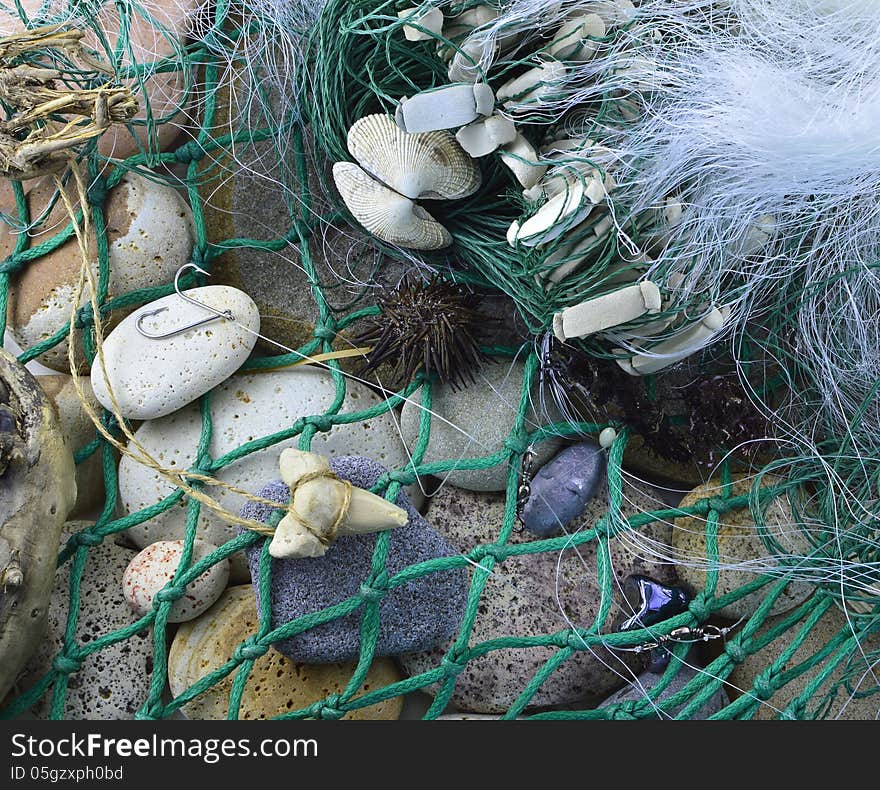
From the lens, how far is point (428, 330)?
1.44 metres

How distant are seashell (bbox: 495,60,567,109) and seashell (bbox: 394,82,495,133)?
39 mm

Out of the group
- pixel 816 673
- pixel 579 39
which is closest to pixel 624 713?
pixel 816 673

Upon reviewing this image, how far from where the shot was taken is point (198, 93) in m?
1.69

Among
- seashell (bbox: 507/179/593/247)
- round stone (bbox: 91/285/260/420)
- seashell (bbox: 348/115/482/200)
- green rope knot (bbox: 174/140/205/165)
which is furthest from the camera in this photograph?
green rope knot (bbox: 174/140/205/165)

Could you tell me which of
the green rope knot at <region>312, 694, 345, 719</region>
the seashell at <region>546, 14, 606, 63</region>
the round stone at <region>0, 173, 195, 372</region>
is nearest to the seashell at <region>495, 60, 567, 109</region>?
the seashell at <region>546, 14, 606, 63</region>

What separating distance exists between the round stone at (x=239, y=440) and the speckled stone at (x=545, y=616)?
9.0 inches

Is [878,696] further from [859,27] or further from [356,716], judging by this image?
[859,27]

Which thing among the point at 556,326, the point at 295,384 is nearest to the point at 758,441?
the point at 556,326

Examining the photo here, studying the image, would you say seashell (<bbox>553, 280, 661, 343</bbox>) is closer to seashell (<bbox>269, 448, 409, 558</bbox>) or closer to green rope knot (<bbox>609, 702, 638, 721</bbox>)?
seashell (<bbox>269, 448, 409, 558</bbox>)

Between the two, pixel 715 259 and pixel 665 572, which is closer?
pixel 715 259

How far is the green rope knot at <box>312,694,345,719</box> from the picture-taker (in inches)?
53.3

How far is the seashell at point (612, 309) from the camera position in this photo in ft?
4.35

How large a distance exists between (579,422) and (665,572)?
294 millimetres

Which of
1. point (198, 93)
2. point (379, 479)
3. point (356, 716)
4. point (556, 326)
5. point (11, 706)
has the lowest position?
point (356, 716)
